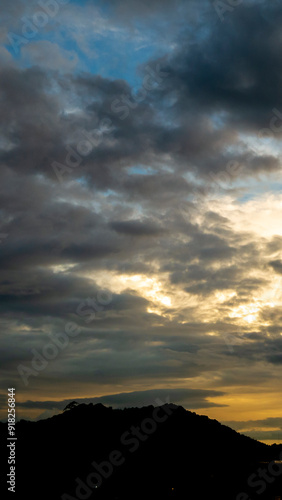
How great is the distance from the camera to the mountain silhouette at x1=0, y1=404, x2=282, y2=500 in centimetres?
8600

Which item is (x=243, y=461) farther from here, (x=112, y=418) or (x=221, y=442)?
(x=112, y=418)

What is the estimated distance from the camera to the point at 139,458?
332 feet

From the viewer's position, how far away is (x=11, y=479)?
87938 millimetres

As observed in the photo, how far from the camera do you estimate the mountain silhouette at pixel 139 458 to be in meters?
86.0

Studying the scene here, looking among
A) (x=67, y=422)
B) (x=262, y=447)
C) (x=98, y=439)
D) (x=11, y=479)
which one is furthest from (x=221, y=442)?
(x=11, y=479)

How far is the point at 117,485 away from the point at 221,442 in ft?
130

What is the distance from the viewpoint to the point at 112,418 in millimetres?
135125

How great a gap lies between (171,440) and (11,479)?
125 ft

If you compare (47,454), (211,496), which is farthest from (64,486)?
(211,496)

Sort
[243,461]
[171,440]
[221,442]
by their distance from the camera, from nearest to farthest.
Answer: [243,461] < [171,440] < [221,442]

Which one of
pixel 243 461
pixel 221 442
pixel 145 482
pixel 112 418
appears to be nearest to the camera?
pixel 145 482

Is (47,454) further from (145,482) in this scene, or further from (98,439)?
(145,482)

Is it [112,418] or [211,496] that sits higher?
[112,418]

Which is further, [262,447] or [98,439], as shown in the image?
[262,447]
